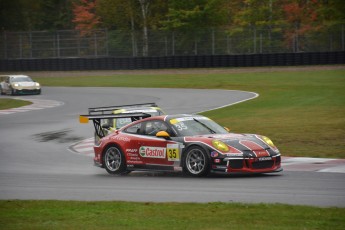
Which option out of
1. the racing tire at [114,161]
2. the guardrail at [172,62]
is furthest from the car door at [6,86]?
the racing tire at [114,161]

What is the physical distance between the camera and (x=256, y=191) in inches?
480

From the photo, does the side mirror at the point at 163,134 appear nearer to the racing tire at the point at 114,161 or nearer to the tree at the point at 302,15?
the racing tire at the point at 114,161

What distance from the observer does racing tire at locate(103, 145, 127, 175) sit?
620 inches

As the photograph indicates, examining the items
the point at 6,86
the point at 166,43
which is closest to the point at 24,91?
the point at 6,86

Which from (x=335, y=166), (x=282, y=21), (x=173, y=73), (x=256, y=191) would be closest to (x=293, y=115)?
(x=335, y=166)

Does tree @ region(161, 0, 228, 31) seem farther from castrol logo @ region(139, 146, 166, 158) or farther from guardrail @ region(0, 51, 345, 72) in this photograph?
castrol logo @ region(139, 146, 166, 158)

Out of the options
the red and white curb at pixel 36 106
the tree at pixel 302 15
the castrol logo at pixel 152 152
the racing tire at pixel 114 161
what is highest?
the tree at pixel 302 15

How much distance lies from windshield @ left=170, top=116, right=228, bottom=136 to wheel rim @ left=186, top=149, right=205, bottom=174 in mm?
580

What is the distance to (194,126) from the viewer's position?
50.7 ft

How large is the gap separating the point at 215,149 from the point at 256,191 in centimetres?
230

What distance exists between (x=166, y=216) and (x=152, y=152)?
5672mm

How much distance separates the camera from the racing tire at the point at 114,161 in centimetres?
1575

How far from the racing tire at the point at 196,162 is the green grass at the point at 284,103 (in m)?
4.24

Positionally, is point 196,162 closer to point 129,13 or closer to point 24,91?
point 24,91
